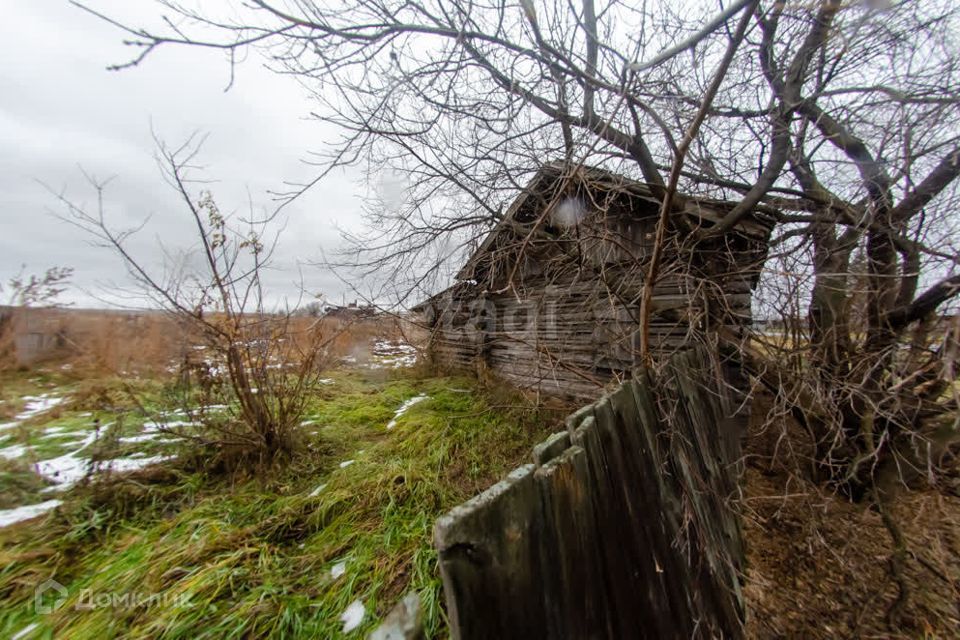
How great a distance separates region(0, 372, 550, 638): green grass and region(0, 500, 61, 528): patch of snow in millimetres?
127

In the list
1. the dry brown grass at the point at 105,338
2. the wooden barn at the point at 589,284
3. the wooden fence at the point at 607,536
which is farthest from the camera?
the dry brown grass at the point at 105,338

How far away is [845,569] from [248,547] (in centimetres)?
473

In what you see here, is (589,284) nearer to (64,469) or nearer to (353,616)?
(353,616)

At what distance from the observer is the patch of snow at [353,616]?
1.75 metres

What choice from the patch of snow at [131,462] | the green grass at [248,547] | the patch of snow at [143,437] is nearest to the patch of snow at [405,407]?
the green grass at [248,547]

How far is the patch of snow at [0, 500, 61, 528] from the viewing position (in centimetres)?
222

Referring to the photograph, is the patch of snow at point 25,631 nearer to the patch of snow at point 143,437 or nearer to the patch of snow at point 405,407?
the patch of snow at point 143,437

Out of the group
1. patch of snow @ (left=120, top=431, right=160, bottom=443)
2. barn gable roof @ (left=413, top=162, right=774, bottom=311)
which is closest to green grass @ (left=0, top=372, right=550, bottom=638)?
patch of snow @ (left=120, top=431, right=160, bottom=443)

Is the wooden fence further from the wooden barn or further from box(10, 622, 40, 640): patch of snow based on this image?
box(10, 622, 40, 640): patch of snow

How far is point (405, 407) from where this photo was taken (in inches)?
206

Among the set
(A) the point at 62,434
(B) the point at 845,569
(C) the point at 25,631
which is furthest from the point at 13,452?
(B) the point at 845,569

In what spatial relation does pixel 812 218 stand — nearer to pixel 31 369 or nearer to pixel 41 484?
pixel 41 484

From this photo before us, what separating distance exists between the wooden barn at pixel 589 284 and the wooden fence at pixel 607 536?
620 mm

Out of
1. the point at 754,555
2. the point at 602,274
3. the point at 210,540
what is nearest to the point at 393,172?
the point at 602,274
